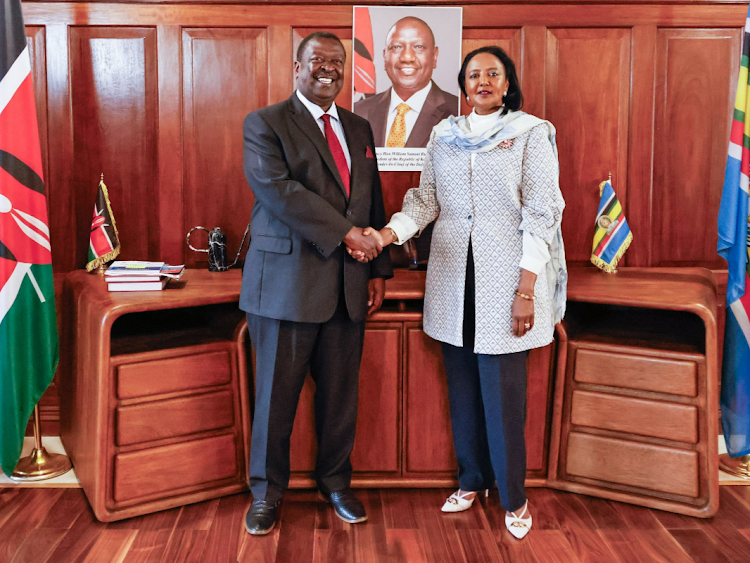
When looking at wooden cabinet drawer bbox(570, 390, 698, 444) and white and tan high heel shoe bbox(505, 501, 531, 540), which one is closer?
white and tan high heel shoe bbox(505, 501, 531, 540)

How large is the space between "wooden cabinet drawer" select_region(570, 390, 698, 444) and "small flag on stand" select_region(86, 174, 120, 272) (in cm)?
208

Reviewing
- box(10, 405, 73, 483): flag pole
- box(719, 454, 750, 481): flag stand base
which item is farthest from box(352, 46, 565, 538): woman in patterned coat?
box(10, 405, 73, 483): flag pole

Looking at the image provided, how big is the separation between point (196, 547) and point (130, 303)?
868 mm

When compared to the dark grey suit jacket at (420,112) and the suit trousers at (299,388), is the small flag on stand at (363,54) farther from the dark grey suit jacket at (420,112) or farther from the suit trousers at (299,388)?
the suit trousers at (299,388)

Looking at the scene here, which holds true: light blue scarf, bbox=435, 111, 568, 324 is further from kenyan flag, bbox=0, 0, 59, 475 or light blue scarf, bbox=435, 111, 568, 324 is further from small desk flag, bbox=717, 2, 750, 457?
kenyan flag, bbox=0, 0, 59, 475

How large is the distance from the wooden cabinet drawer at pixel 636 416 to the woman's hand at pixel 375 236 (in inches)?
38.7

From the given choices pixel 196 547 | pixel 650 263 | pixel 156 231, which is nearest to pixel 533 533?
pixel 196 547

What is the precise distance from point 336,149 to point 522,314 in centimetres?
84

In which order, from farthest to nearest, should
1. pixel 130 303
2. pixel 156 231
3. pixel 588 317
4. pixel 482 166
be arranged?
pixel 156 231 < pixel 588 317 < pixel 130 303 < pixel 482 166

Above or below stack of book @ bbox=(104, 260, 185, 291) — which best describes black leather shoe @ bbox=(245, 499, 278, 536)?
below

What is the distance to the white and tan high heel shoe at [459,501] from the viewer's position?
2.48 m

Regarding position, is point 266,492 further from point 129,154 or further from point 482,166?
point 129,154

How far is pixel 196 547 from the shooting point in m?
2.22

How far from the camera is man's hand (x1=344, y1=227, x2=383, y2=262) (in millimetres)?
2186
